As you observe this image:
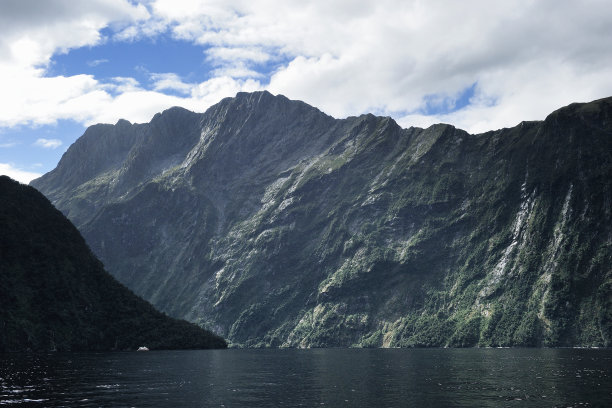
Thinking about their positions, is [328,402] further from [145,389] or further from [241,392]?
[145,389]

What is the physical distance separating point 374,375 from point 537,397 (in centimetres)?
5029

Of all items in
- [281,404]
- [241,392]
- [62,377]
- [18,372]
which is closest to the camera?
[281,404]

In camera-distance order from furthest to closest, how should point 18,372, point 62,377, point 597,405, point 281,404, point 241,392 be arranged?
point 18,372
point 62,377
point 241,392
point 281,404
point 597,405

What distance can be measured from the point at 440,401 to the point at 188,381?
5802 centimetres

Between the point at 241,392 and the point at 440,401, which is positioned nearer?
the point at 440,401

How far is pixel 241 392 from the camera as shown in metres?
101

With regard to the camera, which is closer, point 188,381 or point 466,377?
point 188,381

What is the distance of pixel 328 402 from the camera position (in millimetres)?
85750

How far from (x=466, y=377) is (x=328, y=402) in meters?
55.3

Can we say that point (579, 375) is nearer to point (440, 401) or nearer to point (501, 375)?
point (501, 375)

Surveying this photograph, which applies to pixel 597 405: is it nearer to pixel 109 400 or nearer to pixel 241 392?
pixel 241 392

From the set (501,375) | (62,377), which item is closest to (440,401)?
(501,375)

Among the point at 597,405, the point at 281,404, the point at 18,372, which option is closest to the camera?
the point at 597,405

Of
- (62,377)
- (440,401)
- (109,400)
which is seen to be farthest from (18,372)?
(440,401)
